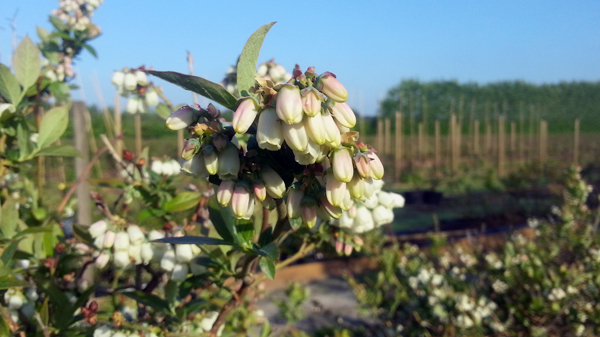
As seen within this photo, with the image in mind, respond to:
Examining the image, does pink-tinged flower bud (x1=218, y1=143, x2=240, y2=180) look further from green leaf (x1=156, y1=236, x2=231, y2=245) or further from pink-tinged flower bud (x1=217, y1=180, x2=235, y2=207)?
green leaf (x1=156, y1=236, x2=231, y2=245)

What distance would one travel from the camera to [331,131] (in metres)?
0.56

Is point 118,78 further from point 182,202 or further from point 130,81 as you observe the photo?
point 182,202

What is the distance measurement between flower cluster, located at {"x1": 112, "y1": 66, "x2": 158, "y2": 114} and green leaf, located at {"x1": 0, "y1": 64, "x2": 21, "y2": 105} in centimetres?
37

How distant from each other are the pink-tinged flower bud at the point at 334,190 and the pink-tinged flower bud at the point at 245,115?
0.42 ft

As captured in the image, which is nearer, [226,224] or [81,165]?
[226,224]

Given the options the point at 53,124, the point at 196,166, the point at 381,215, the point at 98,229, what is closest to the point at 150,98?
the point at 53,124

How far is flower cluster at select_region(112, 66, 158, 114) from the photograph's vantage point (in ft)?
4.84

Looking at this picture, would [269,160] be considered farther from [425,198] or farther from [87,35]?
[425,198]

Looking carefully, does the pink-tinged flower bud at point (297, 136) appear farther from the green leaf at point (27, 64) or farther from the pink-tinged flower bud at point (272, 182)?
the green leaf at point (27, 64)

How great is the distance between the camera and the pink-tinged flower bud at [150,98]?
1496 mm

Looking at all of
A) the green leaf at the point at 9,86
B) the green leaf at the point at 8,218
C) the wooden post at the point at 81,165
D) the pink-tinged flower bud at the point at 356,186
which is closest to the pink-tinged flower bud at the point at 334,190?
the pink-tinged flower bud at the point at 356,186

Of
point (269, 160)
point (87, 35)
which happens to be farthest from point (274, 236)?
point (87, 35)

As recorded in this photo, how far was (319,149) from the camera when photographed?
0.58 metres

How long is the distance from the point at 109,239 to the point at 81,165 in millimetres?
867
